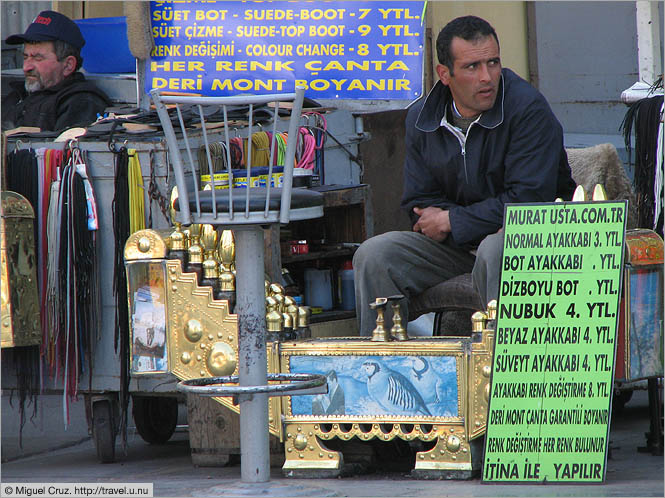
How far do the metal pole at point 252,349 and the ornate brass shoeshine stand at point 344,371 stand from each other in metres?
0.29

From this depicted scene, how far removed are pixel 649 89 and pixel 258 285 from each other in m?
2.62

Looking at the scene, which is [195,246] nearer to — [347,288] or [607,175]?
[347,288]

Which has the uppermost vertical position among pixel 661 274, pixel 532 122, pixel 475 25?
pixel 475 25

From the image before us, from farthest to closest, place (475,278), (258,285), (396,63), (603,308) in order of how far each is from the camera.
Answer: (396,63) → (475,278) → (603,308) → (258,285)

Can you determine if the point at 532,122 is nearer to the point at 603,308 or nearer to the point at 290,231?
the point at 603,308

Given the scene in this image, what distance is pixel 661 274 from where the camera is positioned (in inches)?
179

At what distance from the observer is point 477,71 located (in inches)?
183

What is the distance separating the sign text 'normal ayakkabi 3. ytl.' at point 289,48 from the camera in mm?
6156

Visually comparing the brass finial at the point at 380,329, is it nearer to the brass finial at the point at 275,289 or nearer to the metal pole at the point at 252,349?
the brass finial at the point at 275,289

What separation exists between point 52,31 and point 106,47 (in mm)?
971

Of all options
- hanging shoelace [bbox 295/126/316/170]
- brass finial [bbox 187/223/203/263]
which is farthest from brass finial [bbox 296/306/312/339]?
hanging shoelace [bbox 295/126/316/170]

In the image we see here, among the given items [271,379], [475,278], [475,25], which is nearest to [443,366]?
[475,278]

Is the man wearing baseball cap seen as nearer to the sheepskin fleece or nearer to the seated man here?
the seated man

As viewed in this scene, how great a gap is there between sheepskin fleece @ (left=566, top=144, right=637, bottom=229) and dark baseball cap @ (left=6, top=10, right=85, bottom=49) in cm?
297
